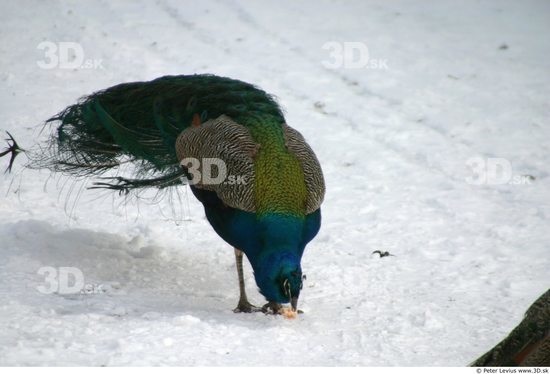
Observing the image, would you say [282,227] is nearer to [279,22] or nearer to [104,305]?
[104,305]

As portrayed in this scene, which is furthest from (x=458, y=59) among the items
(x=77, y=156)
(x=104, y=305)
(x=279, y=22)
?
(x=104, y=305)

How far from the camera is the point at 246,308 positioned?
19.7ft

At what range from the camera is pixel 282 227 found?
17.6 ft

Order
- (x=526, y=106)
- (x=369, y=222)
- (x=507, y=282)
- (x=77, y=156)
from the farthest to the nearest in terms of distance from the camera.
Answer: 1. (x=526, y=106)
2. (x=369, y=222)
3. (x=77, y=156)
4. (x=507, y=282)

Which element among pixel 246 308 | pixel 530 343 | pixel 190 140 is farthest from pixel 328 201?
pixel 530 343

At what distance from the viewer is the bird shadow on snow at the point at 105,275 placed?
18.8 feet

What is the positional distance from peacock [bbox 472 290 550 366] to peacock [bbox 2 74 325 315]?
4.84ft

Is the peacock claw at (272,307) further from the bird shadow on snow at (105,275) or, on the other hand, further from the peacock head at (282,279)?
the peacock head at (282,279)

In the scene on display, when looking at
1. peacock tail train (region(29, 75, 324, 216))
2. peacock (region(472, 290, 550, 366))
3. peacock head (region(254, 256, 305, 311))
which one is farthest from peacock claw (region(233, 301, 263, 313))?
peacock (region(472, 290, 550, 366))

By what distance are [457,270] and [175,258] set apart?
2.31 metres

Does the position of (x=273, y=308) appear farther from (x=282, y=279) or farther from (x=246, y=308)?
(x=282, y=279)

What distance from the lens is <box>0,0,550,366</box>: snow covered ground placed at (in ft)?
17.3

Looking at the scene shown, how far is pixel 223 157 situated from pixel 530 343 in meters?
2.48

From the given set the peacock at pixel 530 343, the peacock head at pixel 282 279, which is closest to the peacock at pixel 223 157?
the peacock head at pixel 282 279
